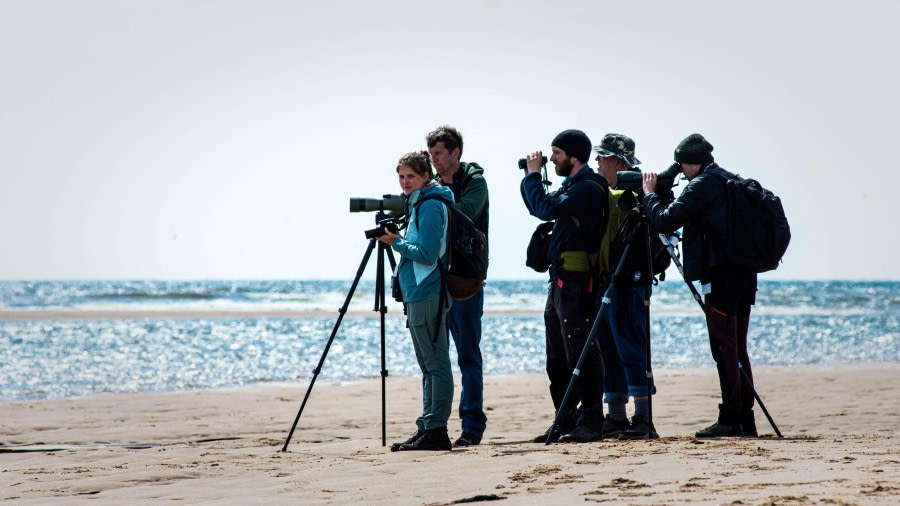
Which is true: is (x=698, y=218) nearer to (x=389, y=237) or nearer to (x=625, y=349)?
(x=625, y=349)

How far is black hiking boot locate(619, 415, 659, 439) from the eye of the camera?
17.2 ft

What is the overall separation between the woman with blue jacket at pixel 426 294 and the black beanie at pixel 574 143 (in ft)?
2.49

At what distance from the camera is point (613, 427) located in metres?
5.35

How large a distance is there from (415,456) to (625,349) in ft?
4.87

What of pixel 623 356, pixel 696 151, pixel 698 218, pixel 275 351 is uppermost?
pixel 696 151

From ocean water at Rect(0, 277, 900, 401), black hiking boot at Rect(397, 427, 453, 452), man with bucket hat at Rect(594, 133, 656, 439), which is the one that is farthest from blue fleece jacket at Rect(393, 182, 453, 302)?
ocean water at Rect(0, 277, 900, 401)

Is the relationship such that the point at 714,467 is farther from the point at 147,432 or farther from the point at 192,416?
the point at 192,416

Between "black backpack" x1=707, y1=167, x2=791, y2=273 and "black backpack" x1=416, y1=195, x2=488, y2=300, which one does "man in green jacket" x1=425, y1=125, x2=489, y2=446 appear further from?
"black backpack" x1=707, y1=167, x2=791, y2=273

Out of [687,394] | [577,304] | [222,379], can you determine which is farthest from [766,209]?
[222,379]

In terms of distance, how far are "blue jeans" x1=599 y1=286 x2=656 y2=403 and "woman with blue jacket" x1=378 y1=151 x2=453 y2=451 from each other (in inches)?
40.0

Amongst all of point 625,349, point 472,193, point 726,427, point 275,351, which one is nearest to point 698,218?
point 625,349

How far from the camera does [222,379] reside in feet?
35.8

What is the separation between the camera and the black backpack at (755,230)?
4.85 meters

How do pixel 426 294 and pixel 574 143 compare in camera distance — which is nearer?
pixel 426 294
